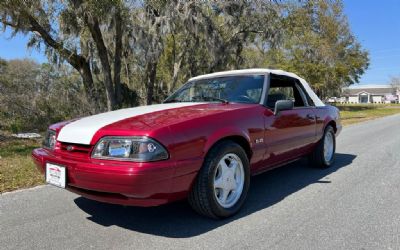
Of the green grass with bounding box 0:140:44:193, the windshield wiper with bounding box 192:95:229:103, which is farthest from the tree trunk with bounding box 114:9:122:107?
the windshield wiper with bounding box 192:95:229:103

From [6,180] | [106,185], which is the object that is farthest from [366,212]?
[6,180]

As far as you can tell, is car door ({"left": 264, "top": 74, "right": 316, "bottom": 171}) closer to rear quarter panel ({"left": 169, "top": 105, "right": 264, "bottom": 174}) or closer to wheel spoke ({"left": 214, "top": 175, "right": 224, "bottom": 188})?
rear quarter panel ({"left": 169, "top": 105, "right": 264, "bottom": 174})

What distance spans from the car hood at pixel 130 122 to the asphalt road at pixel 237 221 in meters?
0.92

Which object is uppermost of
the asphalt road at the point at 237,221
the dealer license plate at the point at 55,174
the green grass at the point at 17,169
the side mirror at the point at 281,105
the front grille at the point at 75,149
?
the side mirror at the point at 281,105

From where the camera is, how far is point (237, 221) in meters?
4.24

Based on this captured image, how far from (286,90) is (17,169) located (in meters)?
4.51

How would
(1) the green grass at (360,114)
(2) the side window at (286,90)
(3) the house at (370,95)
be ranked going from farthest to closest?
1. (3) the house at (370,95)
2. (1) the green grass at (360,114)
3. (2) the side window at (286,90)

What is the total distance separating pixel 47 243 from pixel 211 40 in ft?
54.8

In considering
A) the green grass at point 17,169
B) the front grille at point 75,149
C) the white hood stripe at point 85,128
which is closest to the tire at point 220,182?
the white hood stripe at point 85,128

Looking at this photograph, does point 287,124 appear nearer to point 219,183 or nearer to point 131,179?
point 219,183

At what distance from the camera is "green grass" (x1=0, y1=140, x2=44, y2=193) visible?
19.2 ft

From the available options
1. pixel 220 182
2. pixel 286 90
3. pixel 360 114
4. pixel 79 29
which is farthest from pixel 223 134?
pixel 360 114

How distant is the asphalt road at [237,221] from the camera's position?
367cm

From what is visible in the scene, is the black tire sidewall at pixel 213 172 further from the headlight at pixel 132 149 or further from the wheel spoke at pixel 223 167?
the headlight at pixel 132 149
